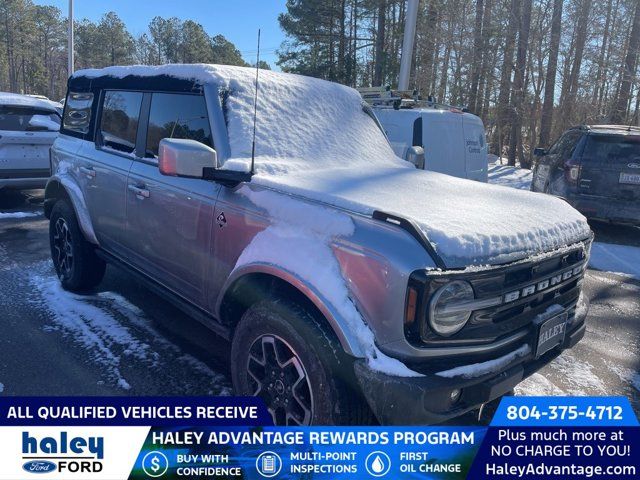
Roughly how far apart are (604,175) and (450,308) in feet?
24.2

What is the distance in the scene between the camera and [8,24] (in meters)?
66.8

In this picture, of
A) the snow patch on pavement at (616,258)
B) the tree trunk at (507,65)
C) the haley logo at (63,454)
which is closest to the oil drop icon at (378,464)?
the haley logo at (63,454)

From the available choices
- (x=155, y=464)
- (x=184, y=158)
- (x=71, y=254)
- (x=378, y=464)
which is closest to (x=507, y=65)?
(x=71, y=254)

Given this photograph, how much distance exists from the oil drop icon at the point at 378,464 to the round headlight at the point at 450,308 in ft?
2.01

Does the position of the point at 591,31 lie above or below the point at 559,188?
above

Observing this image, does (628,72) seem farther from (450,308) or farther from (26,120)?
(450,308)

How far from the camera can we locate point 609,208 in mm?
8156

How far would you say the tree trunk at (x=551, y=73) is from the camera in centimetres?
2125

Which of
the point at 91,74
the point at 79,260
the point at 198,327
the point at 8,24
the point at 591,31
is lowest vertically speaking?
the point at 198,327

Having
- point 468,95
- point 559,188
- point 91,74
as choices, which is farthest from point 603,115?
point 91,74

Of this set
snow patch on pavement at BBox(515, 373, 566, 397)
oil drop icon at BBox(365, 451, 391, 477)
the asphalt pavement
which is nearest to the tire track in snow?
the asphalt pavement

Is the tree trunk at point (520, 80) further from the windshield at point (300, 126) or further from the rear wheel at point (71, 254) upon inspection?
the rear wheel at point (71, 254)

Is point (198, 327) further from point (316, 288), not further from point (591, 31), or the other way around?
point (591, 31)

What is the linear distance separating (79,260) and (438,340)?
144 inches
